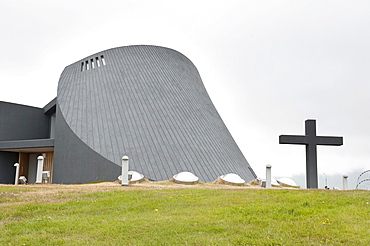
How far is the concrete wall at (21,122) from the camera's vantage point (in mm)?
19670

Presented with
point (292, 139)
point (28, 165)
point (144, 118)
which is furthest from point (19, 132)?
point (292, 139)

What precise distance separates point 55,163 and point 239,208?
1125 cm

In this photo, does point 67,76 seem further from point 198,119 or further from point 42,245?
point 42,245

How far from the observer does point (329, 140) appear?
11.0 meters

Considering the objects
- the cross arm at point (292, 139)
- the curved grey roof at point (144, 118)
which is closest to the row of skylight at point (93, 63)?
the curved grey roof at point (144, 118)

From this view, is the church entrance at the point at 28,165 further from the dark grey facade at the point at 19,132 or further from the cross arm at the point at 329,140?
the cross arm at the point at 329,140

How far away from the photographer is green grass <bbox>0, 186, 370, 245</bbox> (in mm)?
4500

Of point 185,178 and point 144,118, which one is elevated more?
point 144,118

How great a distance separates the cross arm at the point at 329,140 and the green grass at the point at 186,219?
161 inches

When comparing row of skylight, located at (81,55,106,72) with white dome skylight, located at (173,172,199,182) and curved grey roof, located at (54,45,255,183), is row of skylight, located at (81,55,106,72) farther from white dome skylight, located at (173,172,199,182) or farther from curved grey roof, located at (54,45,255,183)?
white dome skylight, located at (173,172,199,182)

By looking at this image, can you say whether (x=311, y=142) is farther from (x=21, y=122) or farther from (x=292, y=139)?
(x=21, y=122)

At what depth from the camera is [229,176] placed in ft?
39.2

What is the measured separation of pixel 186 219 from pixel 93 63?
48.0 ft

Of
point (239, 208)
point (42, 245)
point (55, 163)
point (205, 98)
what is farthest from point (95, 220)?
point (205, 98)
